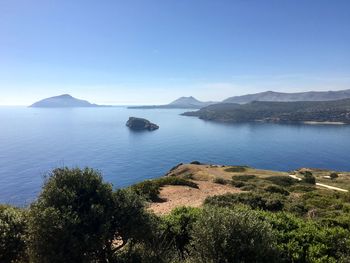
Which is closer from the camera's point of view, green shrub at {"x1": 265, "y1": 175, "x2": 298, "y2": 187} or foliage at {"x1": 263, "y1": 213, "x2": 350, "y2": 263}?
foliage at {"x1": 263, "y1": 213, "x2": 350, "y2": 263}

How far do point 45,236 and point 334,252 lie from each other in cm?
1472

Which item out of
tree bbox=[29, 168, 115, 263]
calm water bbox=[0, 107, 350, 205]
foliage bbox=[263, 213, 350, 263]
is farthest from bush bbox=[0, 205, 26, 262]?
calm water bbox=[0, 107, 350, 205]

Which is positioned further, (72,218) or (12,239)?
(12,239)

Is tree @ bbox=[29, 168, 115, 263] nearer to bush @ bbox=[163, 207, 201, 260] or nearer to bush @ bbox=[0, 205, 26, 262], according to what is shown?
bush @ bbox=[0, 205, 26, 262]

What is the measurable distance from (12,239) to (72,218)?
428 cm

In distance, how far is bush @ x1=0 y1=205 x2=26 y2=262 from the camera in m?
15.8

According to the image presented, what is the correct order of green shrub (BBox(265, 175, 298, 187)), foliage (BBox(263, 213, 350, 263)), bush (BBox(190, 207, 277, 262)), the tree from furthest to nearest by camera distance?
green shrub (BBox(265, 175, 298, 187)) < foliage (BBox(263, 213, 350, 263)) < the tree < bush (BBox(190, 207, 277, 262))

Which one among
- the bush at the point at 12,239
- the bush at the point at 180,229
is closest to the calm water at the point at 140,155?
the bush at the point at 12,239

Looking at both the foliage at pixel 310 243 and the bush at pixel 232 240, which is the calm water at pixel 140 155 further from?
the bush at pixel 232 240

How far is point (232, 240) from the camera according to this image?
13953mm

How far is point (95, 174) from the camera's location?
16.8 meters

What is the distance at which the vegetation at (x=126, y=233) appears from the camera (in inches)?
552

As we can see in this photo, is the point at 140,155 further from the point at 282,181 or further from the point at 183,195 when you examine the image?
the point at 183,195

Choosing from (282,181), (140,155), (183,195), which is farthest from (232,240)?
(140,155)
